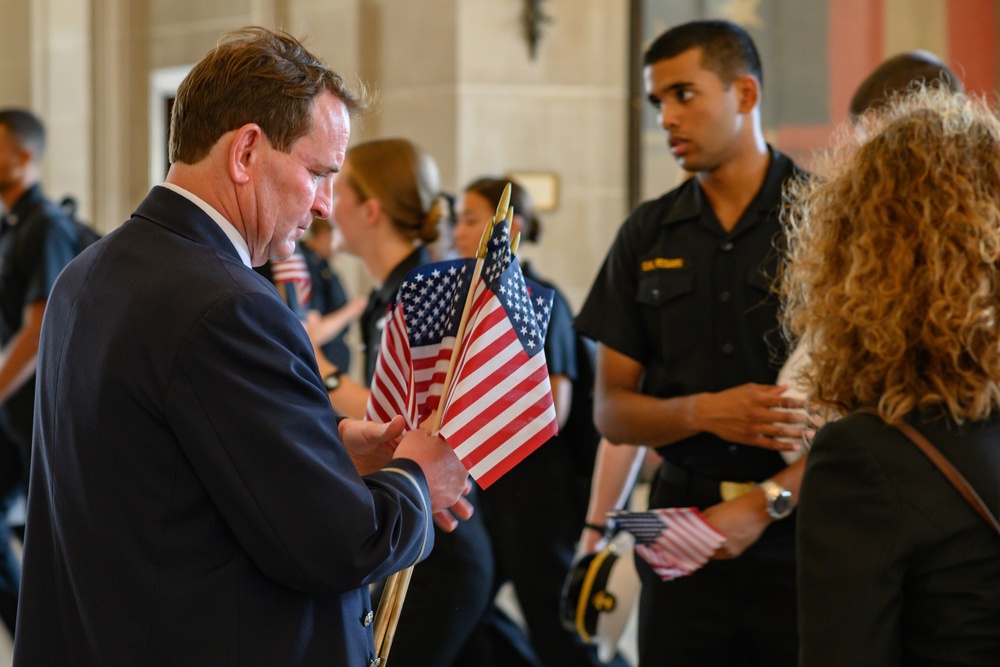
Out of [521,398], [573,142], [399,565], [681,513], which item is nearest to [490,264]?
[521,398]

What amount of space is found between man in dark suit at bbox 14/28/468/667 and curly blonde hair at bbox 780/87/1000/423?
677mm

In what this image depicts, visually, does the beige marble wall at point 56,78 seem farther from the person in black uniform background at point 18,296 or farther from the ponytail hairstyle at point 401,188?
the ponytail hairstyle at point 401,188

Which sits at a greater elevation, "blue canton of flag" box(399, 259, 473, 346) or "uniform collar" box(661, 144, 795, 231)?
"uniform collar" box(661, 144, 795, 231)

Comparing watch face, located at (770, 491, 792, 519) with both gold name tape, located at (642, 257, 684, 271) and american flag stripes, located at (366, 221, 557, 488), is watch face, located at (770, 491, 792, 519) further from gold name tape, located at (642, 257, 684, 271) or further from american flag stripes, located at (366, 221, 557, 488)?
american flag stripes, located at (366, 221, 557, 488)

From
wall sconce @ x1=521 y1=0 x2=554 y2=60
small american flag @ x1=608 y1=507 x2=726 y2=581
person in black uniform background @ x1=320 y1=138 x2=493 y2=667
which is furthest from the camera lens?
wall sconce @ x1=521 y1=0 x2=554 y2=60

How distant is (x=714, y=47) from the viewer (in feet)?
9.33

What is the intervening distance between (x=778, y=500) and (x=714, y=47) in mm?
1113

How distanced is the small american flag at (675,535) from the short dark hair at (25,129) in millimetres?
3948

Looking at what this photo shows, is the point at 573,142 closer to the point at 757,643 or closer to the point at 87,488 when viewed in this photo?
the point at 757,643

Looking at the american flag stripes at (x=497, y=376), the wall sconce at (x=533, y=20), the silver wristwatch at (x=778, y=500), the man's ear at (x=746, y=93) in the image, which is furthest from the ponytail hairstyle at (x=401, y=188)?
the wall sconce at (x=533, y=20)

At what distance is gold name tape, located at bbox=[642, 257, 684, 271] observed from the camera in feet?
9.14

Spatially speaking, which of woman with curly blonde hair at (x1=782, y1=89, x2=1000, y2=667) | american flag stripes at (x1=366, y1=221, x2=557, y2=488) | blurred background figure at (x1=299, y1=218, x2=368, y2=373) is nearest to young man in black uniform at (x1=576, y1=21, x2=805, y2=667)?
american flag stripes at (x1=366, y1=221, x2=557, y2=488)

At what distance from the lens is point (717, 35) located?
113 inches

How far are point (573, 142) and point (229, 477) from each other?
19.1 feet
